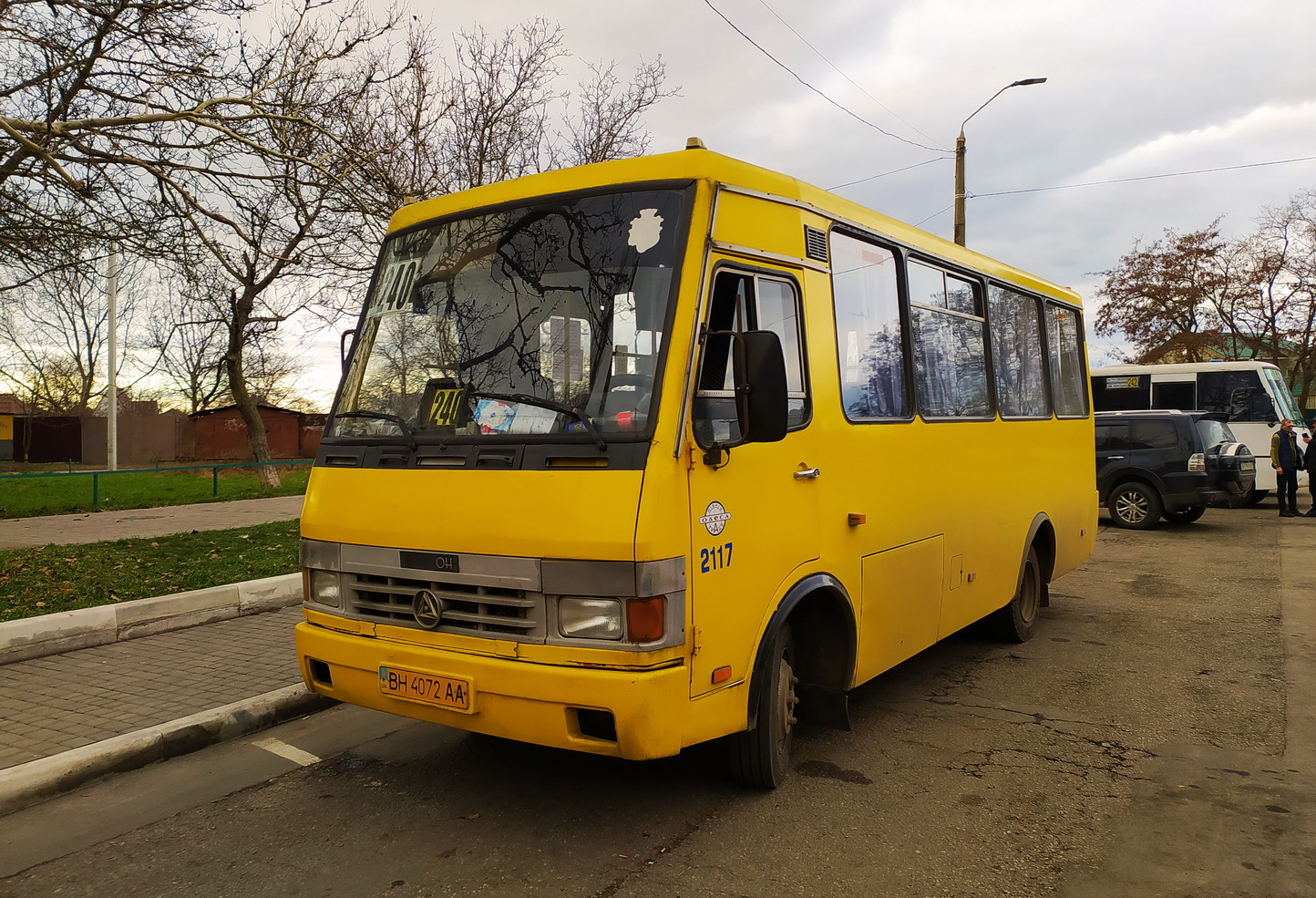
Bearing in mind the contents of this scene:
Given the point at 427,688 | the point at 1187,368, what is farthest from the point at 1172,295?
the point at 427,688

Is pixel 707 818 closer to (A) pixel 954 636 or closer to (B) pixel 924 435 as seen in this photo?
(B) pixel 924 435

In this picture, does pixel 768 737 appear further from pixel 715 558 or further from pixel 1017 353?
pixel 1017 353

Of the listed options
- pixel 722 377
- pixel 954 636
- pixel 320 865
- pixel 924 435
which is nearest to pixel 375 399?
pixel 722 377

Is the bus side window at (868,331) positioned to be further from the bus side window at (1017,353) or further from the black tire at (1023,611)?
the black tire at (1023,611)

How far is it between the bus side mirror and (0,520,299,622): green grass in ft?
21.0

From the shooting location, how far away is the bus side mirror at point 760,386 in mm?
3832

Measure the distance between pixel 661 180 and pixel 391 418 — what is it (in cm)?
165

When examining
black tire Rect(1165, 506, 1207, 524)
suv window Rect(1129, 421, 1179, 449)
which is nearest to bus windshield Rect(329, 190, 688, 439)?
suv window Rect(1129, 421, 1179, 449)

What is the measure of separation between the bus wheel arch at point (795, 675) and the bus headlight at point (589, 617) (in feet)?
2.69

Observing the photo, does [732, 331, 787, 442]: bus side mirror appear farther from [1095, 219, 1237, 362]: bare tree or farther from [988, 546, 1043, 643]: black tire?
[1095, 219, 1237, 362]: bare tree

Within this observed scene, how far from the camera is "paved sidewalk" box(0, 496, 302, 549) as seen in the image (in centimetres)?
1225

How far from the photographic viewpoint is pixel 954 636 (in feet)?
26.3

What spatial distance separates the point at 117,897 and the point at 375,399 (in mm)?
2283

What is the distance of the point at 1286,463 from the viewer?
1781 cm
